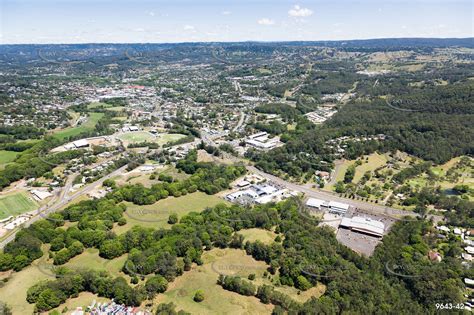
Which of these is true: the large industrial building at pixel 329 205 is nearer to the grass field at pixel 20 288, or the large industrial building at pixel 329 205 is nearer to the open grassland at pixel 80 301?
the open grassland at pixel 80 301

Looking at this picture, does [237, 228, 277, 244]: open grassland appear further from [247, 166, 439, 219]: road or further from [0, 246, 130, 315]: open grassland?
[247, 166, 439, 219]: road

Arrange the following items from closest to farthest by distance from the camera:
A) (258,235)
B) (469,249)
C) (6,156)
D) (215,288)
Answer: (215,288) < (469,249) < (258,235) < (6,156)

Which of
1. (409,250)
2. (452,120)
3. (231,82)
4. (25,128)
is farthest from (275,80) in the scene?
(409,250)

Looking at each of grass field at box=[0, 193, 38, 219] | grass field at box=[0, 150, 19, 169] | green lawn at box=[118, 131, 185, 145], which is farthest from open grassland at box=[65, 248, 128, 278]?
green lawn at box=[118, 131, 185, 145]

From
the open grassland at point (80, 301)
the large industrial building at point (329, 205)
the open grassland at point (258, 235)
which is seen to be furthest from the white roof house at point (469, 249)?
the open grassland at point (80, 301)

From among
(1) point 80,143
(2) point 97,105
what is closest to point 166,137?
(1) point 80,143

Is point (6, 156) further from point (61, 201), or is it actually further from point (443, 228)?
point (443, 228)
